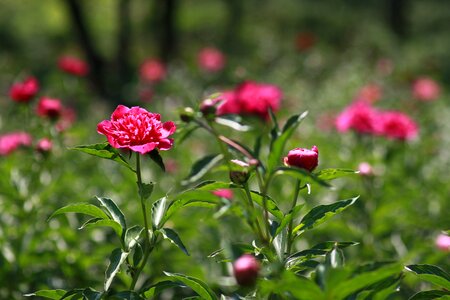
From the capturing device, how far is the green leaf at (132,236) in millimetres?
1233

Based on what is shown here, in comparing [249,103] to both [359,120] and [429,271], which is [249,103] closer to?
[359,120]

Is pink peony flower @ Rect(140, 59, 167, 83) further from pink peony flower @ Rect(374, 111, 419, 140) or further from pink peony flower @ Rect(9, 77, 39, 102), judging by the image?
pink peony flower @ Rect(9, 77, 39, 102)

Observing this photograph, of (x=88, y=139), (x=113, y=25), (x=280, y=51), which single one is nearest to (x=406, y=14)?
(x=280, y=51)

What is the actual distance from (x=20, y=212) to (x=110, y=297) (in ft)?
3.92

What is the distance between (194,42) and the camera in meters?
13.2

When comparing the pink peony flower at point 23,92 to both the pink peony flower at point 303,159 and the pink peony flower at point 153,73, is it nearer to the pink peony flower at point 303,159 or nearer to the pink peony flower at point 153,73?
the pink peony flower at point 303,159

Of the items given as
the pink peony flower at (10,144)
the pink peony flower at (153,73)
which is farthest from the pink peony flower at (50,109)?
the pink peony flower at (153,73)

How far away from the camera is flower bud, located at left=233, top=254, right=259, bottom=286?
1015 millimetres

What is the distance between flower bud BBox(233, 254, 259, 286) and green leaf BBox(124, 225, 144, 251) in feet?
0.96

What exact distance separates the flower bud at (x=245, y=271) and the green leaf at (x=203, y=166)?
0.22m

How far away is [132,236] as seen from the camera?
49.6 inches

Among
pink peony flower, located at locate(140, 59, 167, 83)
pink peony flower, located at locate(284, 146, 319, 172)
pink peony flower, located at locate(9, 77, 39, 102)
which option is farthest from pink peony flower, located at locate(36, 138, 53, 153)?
pink peony flower, located at locate(140, 59, 167, 83)

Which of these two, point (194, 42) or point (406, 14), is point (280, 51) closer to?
point (194, 42)

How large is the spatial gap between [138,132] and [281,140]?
358mm
